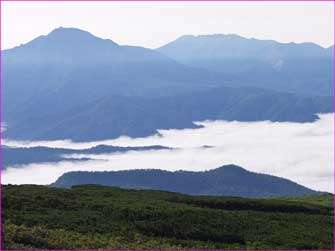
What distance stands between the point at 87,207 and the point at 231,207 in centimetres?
2520

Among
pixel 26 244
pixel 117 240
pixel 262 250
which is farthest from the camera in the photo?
pixel 262 250

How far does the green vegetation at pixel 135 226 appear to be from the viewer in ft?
149

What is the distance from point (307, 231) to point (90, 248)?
31.0 m

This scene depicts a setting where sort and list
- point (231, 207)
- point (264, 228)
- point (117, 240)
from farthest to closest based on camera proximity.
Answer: point (231, 207)
point (264, 228)
point (117, 240)

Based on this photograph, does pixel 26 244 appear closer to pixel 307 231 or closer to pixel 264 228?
pixel 264 228

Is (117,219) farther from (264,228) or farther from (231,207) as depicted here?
(231,207)

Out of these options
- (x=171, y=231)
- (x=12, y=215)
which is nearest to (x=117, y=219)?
(x=171, y=231)

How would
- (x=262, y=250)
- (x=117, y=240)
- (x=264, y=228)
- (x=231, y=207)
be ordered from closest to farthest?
(x=117, y=240) < (x=262, y=250) < (x=264, y=228) < (x=231, y=207)

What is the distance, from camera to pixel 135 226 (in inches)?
2217

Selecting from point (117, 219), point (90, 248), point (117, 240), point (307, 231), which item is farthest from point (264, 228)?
point (90, 248)

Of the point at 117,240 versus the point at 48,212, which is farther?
the point at 48,212

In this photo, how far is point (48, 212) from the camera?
58938mm

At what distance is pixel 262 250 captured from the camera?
53.1 m

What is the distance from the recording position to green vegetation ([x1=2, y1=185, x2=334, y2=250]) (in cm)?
4555
